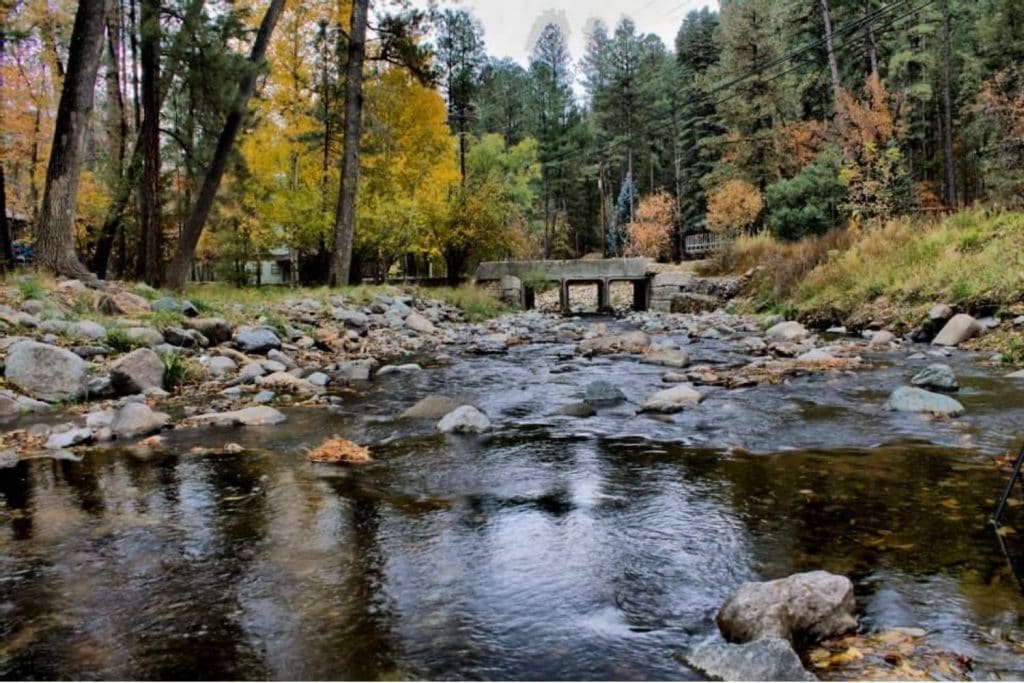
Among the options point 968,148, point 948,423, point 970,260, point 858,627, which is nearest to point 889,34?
point 968,148

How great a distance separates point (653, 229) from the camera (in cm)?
4056

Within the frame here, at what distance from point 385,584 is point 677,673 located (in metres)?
1.21

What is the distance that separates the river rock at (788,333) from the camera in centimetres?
1209

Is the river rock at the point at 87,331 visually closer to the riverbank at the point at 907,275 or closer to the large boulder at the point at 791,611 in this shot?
the large boulder at the point at 791,611

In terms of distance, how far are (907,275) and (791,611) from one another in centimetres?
1260

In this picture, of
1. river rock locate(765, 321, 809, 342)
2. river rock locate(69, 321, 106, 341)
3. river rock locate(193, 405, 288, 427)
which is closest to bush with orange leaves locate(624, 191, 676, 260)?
river rock locate(765, 321, 809, 342)

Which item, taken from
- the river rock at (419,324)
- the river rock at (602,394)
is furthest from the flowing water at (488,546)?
the river rock at (419,324)

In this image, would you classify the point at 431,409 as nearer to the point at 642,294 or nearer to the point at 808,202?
the point at 808,202

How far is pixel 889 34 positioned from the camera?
37.2 meters

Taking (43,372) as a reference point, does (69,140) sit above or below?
above

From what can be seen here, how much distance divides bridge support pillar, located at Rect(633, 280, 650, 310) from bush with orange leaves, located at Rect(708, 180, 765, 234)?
7.30 metres

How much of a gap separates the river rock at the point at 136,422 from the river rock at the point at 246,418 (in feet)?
1.07

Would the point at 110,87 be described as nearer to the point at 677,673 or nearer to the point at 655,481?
the point at 655,481

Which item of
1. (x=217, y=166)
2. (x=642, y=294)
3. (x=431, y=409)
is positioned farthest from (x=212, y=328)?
(x=642, y=294)
